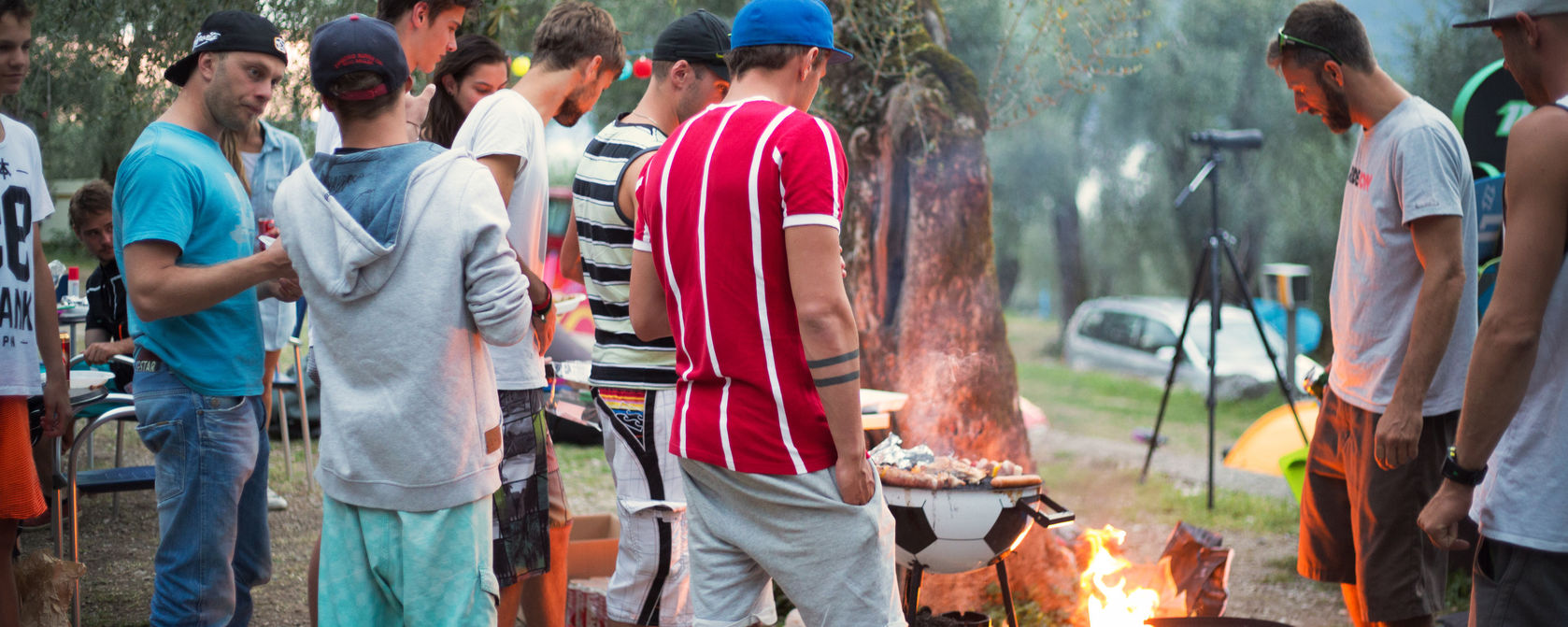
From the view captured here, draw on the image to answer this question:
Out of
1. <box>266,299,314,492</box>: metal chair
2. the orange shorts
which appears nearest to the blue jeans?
the orange shorts

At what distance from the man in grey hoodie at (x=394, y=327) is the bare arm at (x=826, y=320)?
57cm

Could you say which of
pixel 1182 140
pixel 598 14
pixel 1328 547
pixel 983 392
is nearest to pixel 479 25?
pixel 598 14

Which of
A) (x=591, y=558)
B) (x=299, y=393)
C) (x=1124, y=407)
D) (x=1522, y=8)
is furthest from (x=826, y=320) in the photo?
(x=1124, y=407)

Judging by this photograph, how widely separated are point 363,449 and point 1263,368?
1509 cm

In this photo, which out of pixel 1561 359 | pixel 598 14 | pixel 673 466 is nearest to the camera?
pixel 1561 359

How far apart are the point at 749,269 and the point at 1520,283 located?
1306 millimetres

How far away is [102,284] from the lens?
4902 mm

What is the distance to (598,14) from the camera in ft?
9.70

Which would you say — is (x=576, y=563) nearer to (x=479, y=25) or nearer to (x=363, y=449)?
(x=363, y=449)

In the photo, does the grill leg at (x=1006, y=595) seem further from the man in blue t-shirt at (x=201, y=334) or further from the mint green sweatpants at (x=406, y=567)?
the man in blue t-shirt at (x=201, y=334)

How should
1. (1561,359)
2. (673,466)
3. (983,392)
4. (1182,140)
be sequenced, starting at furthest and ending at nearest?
(1182,140) < (983,392) < (673,466) < (1561,359)

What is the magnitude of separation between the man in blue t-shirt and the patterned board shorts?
628mm

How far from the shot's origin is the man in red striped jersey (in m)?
1.97

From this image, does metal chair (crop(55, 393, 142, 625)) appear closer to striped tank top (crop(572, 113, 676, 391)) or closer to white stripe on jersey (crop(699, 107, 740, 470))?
striped tank top (crop(572, 113, 676, 391))
